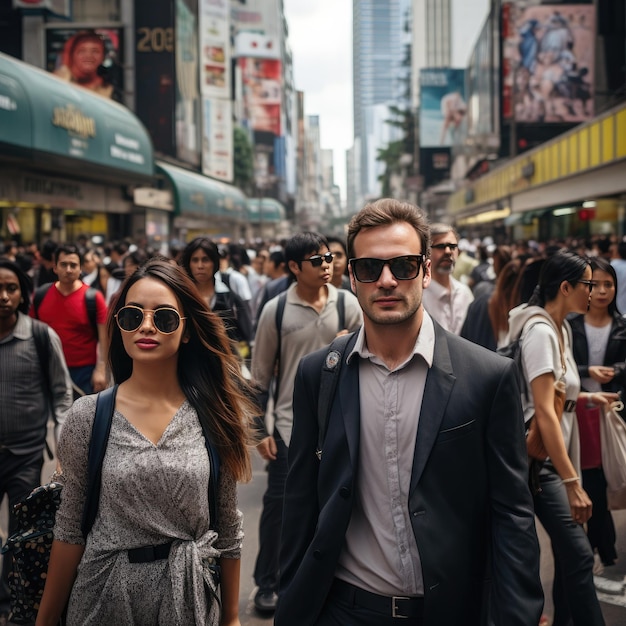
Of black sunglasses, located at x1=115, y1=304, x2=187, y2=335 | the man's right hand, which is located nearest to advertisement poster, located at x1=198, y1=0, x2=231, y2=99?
the man's right hand

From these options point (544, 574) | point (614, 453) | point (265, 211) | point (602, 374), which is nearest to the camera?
point (614, 453)

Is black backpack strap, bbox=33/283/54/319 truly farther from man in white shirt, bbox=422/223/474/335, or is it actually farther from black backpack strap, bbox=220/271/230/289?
man in white shirt, bbox=422/223/474/335

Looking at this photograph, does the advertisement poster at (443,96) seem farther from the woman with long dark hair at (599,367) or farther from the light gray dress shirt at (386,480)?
the light gray dress shirt at (386,480)

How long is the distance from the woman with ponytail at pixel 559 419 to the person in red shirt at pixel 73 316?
396 centimetres

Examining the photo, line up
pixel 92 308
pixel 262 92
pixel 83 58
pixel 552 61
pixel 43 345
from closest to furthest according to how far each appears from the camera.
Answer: pixel 43 345, pixel 92 308, pixel 83 58, pixel 552 61, pixel 262 92

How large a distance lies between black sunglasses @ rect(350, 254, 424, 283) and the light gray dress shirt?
0.62 feet

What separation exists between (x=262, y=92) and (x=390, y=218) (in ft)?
352

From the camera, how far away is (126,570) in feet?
8.93

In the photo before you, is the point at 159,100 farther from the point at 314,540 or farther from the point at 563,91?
the point at 314,540

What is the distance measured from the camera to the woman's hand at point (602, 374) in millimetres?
A: 4980

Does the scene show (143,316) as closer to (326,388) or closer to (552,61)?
(326,388)

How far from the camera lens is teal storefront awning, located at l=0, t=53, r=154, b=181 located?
16203 mm

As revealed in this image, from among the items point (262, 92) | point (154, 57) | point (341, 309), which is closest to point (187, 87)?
point (154, 57)

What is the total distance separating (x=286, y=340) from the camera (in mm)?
5336
